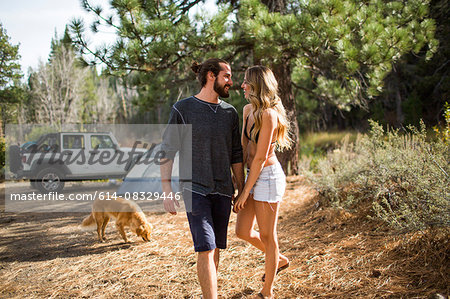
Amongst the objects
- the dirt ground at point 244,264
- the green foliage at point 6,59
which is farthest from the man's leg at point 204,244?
the green foliage at point 6,59

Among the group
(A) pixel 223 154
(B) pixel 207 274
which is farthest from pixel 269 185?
(B) pixel 207 274

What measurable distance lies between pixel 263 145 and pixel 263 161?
0.13 metres

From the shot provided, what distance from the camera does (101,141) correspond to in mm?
10320

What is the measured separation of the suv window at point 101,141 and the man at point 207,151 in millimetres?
8303

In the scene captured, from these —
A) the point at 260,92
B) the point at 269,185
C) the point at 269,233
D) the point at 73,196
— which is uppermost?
the point at 260,92

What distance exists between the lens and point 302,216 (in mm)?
5508

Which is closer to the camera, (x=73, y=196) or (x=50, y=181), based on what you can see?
(x=73, y=196)

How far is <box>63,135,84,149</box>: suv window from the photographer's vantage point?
31.7 feet

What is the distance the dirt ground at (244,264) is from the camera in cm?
296

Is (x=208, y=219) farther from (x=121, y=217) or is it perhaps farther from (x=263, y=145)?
(x=121, y=217)

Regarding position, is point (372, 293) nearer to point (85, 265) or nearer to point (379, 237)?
point (379, 237)

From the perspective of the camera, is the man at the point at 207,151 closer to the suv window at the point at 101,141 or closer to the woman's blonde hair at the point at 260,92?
the woman's blonde hair at the point at 260,92

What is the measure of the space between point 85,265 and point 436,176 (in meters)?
4.10

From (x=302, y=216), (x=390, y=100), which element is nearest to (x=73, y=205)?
(x=302, y=216)
